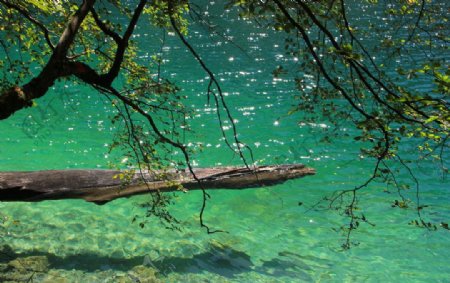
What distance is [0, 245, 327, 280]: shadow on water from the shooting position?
7.96m

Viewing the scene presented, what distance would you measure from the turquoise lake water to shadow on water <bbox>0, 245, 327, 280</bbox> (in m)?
0.02

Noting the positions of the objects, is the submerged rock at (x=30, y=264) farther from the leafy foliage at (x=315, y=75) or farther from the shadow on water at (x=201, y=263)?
the leafy foliage at (x=315, y=75)

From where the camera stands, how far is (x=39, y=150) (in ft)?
49.1

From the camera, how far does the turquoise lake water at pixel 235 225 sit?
27.6ft

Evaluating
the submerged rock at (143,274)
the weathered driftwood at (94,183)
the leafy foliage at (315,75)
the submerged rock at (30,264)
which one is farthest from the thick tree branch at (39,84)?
the submerged rock at (143,274)

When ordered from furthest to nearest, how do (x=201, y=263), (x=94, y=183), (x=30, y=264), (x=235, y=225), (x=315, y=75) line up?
(x=235, y=225), (x=201, y=263), (x=94, y=183), (x=30, y=264), (x=315, y=75)

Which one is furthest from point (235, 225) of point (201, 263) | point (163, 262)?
point (163, 262)

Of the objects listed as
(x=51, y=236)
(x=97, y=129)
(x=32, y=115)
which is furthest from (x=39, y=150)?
(x=51, y=236)

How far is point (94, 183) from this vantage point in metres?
8.06

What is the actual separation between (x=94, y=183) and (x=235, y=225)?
155 inches

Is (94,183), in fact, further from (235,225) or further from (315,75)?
(315,75)

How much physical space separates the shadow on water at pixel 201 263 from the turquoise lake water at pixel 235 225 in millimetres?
22

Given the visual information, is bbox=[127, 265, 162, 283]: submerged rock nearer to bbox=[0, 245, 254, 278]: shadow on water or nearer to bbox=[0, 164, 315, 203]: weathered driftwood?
bbox=[0, 245, 254, 278]: shadow on water

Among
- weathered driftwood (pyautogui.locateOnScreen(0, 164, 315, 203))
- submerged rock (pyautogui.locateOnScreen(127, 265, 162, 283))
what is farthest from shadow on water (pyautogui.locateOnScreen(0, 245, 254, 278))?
weathered driftwood (pyautogui.locateOnScreen(0, 164, 315, 203))
